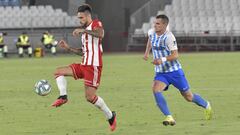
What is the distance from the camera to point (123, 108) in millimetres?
15641

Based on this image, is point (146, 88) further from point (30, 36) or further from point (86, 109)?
point (30, 36)

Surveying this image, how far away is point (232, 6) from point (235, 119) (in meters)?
36.0

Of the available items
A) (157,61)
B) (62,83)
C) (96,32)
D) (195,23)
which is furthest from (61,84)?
(195,23)

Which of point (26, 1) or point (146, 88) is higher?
point (26, 1)

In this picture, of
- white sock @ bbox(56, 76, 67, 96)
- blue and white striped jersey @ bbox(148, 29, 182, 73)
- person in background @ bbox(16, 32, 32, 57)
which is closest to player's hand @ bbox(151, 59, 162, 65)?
blue and white striped jersey @ bbox(148, 29, 182, 73)

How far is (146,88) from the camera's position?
2073cm

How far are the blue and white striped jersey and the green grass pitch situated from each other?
3.30 feet

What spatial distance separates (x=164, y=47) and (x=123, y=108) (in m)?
3.43

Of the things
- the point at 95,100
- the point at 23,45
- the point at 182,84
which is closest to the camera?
the point at 95,100

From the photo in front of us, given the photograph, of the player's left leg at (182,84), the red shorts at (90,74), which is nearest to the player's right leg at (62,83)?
the red shorts at (90,74)

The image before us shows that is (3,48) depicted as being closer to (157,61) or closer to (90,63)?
(90,63)

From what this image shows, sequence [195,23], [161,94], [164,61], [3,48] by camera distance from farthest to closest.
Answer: [195,23]
[3,48]
[161,94]
[164,61]

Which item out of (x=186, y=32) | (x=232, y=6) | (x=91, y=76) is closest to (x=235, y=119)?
(x=91, y=76)

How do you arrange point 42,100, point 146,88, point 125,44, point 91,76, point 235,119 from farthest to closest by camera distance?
point 125,44 → point 146,88 → point 42,100 → point 235,119 → point 91,76
